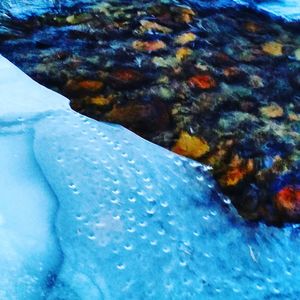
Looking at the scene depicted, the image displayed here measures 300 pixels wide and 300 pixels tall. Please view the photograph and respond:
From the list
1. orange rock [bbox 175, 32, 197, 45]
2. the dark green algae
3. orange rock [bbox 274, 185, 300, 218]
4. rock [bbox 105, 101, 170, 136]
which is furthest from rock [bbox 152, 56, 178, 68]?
orange rock [bbox 274, 185, 300, 218]

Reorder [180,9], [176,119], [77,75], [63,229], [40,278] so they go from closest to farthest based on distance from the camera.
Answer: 1. [40,278]
2. [63,229]
3. [176,119]
4. [77,75]
5. [180,9]

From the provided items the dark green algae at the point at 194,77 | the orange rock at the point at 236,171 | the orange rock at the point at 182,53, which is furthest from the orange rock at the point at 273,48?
the orange rock at the point at 236,171

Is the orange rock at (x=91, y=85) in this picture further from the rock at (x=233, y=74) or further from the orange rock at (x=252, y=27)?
the orange rock at (x=252, y=27)

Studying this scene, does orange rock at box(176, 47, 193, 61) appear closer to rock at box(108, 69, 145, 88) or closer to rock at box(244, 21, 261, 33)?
rock at box(108, 69, 145, 88)

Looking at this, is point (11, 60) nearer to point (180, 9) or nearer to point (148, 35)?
point (148, 35)

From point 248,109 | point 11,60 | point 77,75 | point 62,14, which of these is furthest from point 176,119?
point 62,14

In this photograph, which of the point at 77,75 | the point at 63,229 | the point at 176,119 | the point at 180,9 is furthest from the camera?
the point at 180,9
